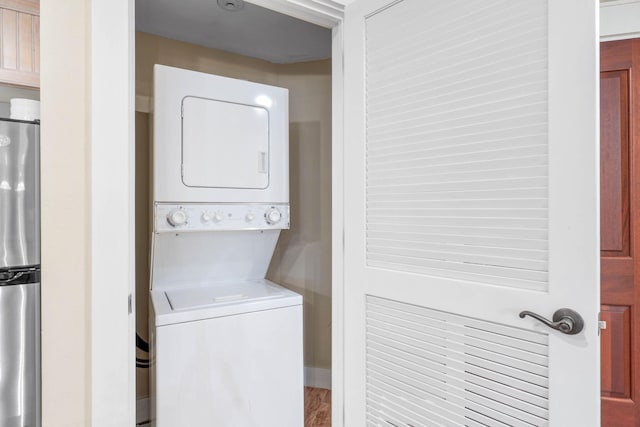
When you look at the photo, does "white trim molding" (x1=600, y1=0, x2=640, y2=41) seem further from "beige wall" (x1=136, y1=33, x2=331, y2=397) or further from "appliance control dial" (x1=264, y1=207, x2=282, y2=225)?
"appliance control dial" (x1=264, y1=207, x2=282, y2=225)

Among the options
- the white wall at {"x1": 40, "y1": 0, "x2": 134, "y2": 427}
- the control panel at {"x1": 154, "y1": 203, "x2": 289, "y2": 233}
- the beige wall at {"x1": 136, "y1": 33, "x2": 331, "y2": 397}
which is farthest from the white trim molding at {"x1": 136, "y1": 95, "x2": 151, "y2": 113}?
the white wall at {"x1": 40, "y1": 0, "x2": 134, "y2": 427}

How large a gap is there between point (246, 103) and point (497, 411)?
1.70 meters

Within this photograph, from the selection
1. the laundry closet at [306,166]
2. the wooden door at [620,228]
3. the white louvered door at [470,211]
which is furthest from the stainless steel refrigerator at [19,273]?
the wooden door at [620,228]

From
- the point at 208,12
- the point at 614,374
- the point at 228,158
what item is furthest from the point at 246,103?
the point at 614,374

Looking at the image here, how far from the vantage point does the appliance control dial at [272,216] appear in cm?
193

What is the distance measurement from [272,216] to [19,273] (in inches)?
42.5

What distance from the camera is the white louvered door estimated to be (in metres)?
0.94

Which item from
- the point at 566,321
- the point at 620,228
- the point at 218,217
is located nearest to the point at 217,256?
the point at 218,217

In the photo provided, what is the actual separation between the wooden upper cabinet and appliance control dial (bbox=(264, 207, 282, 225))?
44.7 inches

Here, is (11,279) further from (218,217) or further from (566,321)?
(566,321)

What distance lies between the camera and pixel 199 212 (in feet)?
5.68

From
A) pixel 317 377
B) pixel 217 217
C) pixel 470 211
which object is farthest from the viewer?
pixel 317 377

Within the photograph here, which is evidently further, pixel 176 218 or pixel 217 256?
pixel 217 256

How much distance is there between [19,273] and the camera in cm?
127
